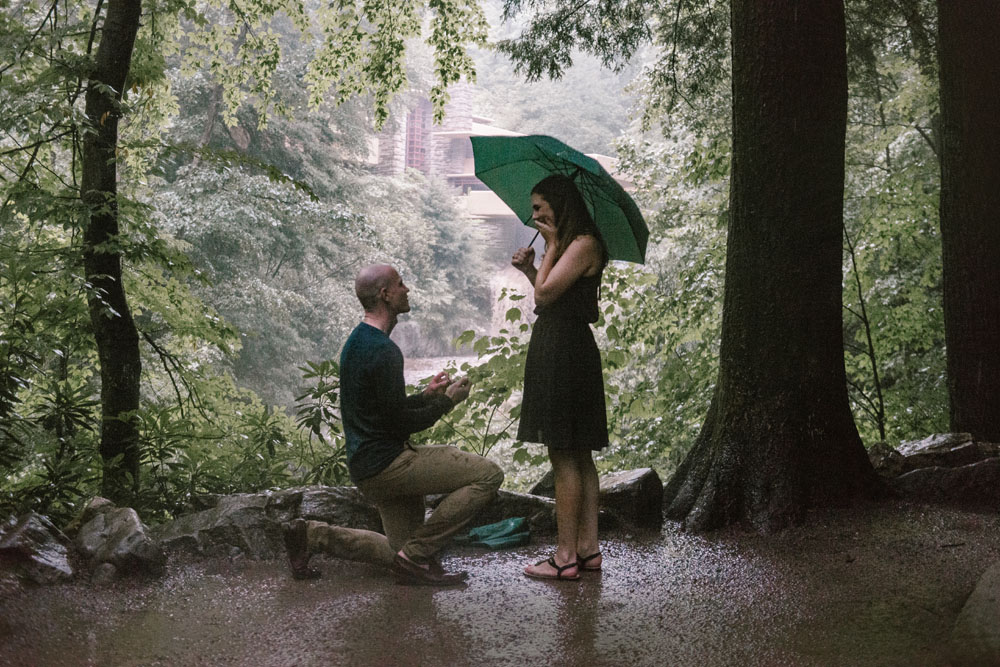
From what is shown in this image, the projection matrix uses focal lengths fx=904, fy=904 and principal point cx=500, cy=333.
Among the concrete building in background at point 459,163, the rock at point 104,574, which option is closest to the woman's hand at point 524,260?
the rock at point 104,574

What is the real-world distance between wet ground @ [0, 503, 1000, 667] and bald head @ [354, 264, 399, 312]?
130 cm

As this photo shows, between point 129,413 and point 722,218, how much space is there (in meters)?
6.03

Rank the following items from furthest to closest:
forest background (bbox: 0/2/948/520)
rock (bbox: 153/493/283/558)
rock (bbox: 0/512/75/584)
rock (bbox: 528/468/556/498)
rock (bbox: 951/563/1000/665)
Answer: rock (bbox: 528/468/556/498), forest background (bbox: 0/2/948/520), rock (bbox: 153/493/283/558), rock (bbox: 0/512/75/584), rock (bbox: 951/563/1000/665)

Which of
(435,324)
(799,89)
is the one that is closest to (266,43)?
(799,89)

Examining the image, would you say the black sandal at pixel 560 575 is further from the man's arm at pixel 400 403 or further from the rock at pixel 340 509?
the rock at pixel 340 509

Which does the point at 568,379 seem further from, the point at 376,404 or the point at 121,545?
the point at 121,545

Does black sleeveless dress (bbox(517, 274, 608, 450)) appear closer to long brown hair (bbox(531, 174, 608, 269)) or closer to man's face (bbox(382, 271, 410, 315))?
long brown hair (bbox(531, 174, 608, 269))

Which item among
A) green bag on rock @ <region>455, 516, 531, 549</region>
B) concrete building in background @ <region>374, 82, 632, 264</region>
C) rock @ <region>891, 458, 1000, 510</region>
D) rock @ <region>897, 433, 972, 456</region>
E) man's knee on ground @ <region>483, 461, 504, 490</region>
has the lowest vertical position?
green bag on rock @ <region>455, 516, 531, 549</region>

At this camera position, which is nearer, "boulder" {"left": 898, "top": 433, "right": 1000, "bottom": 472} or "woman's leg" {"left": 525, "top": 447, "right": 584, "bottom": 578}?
"woman's leg" {"left": 525, "top": 447, "right": 584, "bottom": 578}

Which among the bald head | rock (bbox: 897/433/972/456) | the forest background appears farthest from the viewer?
rock (bbox: 897/433/972/456)

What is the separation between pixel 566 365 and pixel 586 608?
3.52 feet

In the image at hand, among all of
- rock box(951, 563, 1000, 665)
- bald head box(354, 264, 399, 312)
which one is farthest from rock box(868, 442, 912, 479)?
bald head box(354, 264, 399, 312)

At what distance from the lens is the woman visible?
4.15m

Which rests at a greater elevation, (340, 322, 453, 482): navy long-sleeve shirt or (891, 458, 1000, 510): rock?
(340, 322, 453, 482): navy long-sleeve shirt
